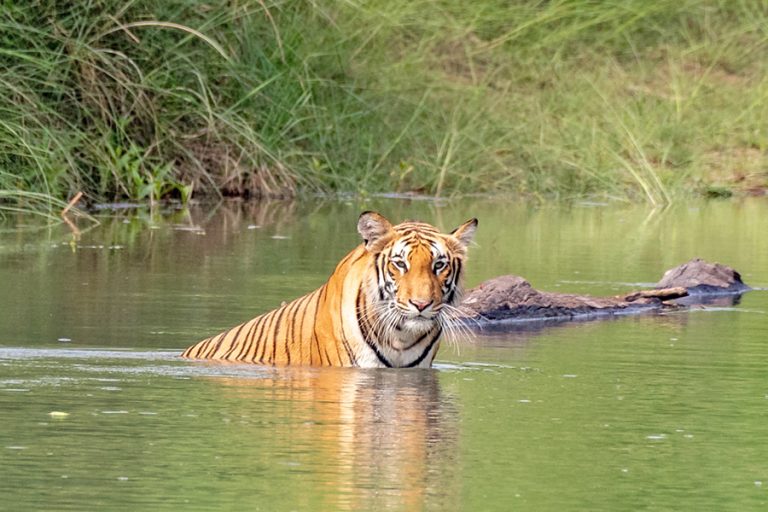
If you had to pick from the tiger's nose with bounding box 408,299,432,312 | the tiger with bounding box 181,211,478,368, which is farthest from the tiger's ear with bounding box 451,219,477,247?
the tiger's nose with bounding box 408,299,432,312

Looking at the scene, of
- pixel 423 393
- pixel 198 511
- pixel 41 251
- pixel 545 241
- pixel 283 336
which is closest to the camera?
pixel 198 511

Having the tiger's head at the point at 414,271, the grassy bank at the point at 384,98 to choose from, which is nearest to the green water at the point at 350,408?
the tiger's head at the point at 414,271

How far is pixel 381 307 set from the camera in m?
7.96

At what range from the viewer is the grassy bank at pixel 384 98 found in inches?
695

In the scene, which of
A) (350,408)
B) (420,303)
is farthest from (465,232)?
(350,408)

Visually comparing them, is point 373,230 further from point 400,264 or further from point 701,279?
point 701,279

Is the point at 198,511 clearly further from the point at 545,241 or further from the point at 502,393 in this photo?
the point at 545,241

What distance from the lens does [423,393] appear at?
759 centimetres

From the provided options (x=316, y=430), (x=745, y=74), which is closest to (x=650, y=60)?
(x=745, y=74)

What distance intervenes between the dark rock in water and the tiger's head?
4031mm

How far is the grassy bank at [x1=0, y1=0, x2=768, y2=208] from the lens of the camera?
17656 mm

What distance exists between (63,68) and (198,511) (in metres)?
12.6

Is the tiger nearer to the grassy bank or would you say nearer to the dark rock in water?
the dark rock in water

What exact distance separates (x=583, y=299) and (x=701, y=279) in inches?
58.6
